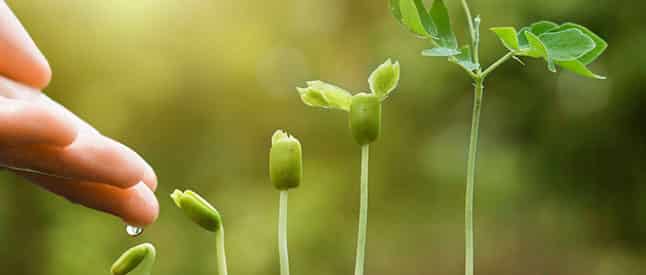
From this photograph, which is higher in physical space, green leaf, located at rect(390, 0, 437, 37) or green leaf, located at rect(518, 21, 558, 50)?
green leaf, located at rect(390, 0, 437, 37)

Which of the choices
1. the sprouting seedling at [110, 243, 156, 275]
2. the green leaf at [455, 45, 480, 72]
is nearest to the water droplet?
the sprouting seedling at [110, 243, 156, 275]

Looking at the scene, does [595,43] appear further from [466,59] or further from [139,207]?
[139,207]

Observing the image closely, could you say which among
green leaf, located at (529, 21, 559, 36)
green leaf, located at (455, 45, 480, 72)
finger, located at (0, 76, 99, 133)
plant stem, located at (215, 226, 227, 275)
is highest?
green leaf, located at (529, 21, 559, 36)

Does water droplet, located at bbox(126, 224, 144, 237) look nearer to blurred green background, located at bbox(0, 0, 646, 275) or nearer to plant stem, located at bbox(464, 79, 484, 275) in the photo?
plant stem, located at bbox(464, 79, 484, 275)

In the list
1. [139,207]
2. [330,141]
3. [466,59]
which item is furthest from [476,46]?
[330,141]

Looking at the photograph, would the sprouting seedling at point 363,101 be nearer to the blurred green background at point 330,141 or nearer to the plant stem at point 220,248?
the plant stem at point 220,248

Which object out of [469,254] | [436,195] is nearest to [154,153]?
[436,195]
